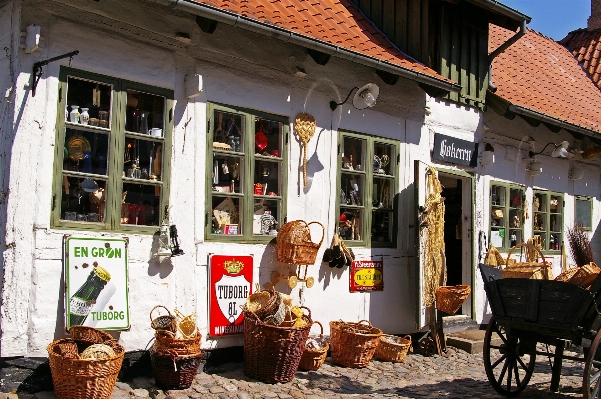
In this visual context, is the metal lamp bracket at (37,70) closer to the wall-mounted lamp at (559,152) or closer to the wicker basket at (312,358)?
the wicker basket at (312,358)

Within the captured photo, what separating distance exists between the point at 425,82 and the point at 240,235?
350 centimetres

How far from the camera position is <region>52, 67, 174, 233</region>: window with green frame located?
600 centimetres

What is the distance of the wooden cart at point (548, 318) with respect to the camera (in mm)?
5898

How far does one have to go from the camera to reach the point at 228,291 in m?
7.12

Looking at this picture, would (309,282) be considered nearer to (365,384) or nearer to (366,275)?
(366,275)

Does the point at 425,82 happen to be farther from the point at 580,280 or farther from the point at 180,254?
the point at 180,254

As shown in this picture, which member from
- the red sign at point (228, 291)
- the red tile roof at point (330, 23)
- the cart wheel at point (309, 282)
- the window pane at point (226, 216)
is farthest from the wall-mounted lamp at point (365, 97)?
the red sign at point (228, 291)

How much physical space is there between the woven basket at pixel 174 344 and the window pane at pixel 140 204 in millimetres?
1163

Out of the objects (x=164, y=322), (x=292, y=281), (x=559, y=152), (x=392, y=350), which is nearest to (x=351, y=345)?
(x=392, y=350)

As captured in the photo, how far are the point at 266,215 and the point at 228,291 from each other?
1.05m

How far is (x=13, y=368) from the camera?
557 cm

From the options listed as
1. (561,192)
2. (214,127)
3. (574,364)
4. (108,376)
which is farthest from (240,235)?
(561,192)

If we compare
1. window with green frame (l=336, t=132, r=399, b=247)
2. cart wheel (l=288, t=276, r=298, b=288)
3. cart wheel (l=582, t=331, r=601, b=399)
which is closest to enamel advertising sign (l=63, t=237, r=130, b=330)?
cart wheel (l=288, t=276, r=298, b=288)

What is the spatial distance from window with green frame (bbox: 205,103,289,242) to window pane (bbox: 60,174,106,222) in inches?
48.1
